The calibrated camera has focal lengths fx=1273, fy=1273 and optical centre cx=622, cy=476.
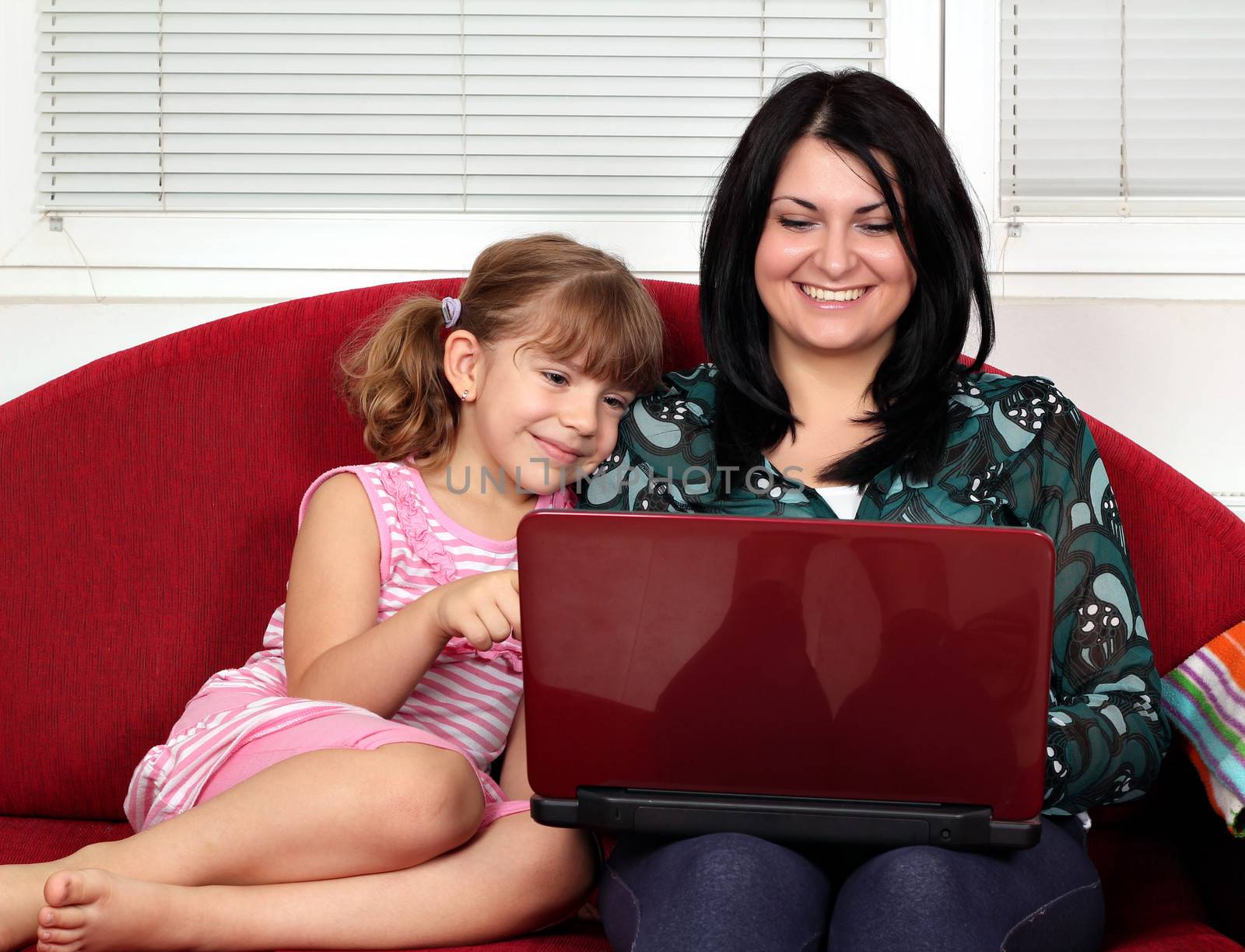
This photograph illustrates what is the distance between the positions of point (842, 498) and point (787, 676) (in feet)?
1.63

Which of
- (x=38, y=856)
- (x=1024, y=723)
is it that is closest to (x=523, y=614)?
(x=1024, y=723)

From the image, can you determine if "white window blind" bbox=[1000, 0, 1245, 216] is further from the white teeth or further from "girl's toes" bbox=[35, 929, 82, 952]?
"girl's toes" bbox=[35, 929, 82, 952]

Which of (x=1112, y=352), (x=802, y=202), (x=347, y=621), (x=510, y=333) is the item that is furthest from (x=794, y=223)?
(x=1112, y=352)

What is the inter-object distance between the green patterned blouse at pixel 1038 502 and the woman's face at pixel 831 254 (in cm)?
14

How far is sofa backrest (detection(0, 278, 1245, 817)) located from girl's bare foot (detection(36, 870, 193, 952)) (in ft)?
1.52

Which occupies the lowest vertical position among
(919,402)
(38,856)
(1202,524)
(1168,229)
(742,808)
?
(38,856)

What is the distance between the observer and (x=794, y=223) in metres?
1.37

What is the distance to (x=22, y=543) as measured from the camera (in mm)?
1504

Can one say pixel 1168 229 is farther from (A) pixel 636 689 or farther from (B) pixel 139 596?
(B) pixel 139 596

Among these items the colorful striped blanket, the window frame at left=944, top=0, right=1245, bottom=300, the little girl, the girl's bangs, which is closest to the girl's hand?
the little girl

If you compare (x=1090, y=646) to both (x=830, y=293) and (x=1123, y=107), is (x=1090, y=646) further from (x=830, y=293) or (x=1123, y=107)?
(x=1123, y=107)

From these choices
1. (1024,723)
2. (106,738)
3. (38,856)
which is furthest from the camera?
(106,738)

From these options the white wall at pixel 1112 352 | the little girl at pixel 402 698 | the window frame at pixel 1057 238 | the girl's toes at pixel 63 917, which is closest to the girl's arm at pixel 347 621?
the little girl at pixel 402 698

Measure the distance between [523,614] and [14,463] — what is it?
903 millimetres
